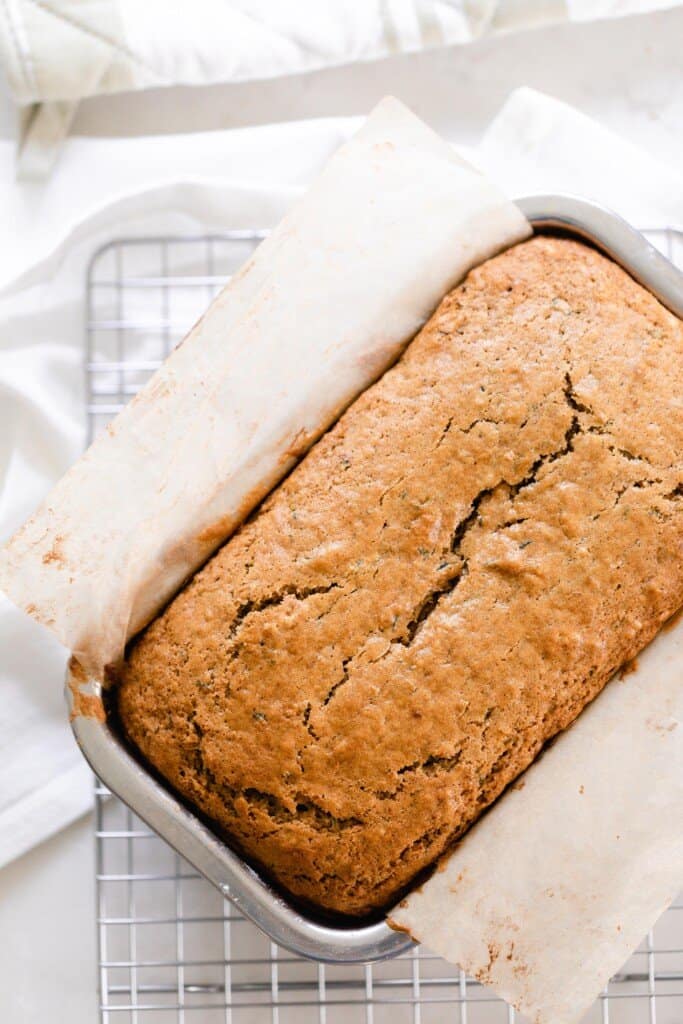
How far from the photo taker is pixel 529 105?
174 centimetres

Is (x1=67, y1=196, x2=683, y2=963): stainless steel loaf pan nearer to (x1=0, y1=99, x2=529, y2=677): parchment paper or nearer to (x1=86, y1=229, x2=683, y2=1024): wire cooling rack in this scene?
(x1=0, y1=99, x2=529, y2=677): parchment paper

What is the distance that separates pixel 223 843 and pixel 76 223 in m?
0.98

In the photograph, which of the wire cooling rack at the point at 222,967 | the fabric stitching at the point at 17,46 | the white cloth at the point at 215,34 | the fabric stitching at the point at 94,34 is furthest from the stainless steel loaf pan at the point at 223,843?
the fabric stitching at the point at 17,46

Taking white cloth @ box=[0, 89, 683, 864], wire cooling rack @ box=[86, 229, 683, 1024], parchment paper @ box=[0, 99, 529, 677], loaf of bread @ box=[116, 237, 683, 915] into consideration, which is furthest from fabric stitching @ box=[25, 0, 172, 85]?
loaf of bread @ box=[116, 237, 683, 915]

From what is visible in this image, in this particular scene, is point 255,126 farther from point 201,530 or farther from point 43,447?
point 201,530

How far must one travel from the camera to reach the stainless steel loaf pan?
1.32m

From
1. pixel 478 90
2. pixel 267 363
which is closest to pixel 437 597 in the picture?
pixel 267 363

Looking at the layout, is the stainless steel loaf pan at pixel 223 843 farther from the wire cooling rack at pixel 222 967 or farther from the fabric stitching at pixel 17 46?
the fabric stitching at pixel 17 46

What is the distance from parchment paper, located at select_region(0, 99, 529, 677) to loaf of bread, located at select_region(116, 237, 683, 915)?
2.5 inches

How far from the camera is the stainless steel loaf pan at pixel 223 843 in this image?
1322 mm

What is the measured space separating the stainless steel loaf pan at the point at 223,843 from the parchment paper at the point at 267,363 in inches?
3.1

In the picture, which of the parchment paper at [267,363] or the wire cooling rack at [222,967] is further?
the wire cooling rack at [222,967]

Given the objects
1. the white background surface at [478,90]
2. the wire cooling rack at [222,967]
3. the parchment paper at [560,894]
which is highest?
the white background surface at [478,90]

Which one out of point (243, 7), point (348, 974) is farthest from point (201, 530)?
point (243, 7)
